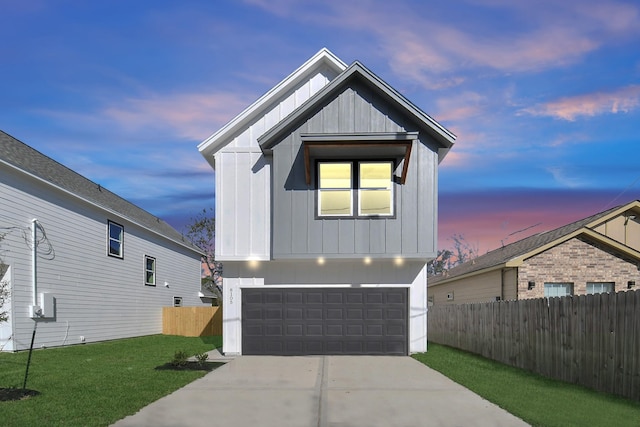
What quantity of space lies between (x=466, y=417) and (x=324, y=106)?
30.8 feet

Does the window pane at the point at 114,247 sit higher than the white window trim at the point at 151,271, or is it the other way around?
the window pane at the point at 114,247

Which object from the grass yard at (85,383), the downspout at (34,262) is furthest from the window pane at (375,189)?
the downspout at (34,262)

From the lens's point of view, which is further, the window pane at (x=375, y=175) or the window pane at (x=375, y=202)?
the window pane at (x=375, y=175)

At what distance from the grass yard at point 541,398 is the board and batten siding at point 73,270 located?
38.9 feet

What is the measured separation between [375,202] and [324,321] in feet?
12.3

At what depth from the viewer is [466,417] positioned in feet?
22.6

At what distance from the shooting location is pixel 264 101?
48.2 ft

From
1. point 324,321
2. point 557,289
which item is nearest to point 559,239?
point 557,289

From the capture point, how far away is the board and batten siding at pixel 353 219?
13.5m

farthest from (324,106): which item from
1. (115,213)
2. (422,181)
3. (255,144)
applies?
(115,213)

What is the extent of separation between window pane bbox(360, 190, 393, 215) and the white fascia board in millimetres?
4017

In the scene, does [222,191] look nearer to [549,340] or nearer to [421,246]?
[421,246]

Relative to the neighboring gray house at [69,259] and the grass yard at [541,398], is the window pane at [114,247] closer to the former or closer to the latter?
the neighboring gray house at [69,259]

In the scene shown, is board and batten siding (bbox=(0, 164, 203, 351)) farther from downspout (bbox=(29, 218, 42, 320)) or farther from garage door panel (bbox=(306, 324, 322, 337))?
garage door panel (bbox=(306, 324, 322, 337))
